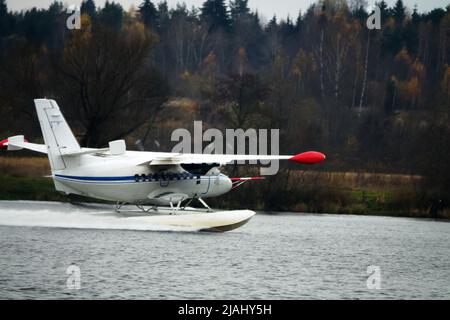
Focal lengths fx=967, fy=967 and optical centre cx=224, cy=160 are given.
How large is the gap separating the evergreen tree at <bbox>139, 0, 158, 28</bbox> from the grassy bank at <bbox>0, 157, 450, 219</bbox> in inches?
2541

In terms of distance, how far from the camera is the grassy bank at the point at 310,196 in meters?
47.1

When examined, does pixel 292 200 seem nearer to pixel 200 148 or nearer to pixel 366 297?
pixel 200 148

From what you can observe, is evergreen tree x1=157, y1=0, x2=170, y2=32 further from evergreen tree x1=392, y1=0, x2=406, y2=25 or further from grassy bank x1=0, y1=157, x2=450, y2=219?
grassy bank x1=0, y1=157, x2=450, y2=219

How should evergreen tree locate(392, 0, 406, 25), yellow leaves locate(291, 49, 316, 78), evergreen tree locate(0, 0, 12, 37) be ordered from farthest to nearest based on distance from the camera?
evergreen tree locate(392, 0, 406, 25) < evergreen tree locate(0, 0, 12, 37) < yellow leaves locate(291, 49, 316, 78)

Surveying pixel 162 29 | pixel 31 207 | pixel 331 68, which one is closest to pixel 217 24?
pixel 162 29

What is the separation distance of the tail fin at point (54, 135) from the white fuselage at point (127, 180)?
0.90 ft

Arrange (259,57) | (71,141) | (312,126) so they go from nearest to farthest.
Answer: (71,141) → (312,126) → (259,57)

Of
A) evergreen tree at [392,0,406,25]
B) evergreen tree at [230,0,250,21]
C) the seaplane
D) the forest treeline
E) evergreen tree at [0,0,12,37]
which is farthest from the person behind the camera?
evergreen tree at [230,0,250,21]

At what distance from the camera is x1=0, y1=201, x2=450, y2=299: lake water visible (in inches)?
930

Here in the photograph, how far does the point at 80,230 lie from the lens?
35.2 m

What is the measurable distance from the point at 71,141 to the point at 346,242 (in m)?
10.5

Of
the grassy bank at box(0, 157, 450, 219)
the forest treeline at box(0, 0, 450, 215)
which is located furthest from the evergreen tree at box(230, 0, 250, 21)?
the grassy bank at box(0, 157, 450, 219)

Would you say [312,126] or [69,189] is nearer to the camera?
[69,189]

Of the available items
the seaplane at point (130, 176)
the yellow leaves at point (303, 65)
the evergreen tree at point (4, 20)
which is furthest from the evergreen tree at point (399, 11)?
the seaplane at point (130, 176)
